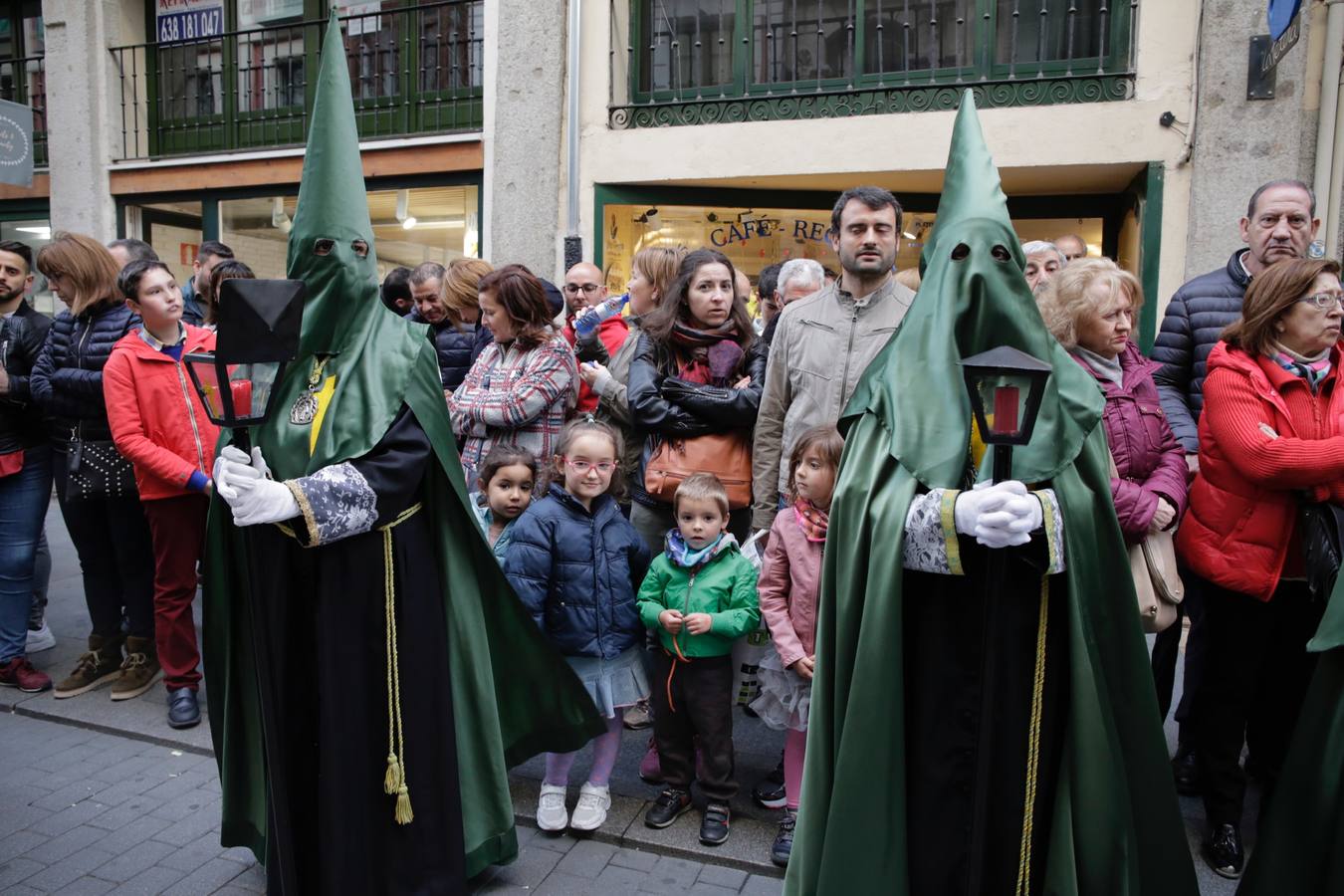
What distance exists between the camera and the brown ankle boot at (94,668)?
17.2 ft

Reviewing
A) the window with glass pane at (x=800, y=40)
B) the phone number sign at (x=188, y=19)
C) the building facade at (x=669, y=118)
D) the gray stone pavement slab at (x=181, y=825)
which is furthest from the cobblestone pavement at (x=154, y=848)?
the phone number sign at (x=188, y=19)

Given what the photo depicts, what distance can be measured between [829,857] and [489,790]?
1.29 meters

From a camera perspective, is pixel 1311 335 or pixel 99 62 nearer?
pixel 1311 335

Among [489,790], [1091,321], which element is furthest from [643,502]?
[1091,321]

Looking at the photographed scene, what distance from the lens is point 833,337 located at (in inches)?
158

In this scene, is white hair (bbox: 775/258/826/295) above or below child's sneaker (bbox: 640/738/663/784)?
above

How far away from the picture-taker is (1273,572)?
3432mm

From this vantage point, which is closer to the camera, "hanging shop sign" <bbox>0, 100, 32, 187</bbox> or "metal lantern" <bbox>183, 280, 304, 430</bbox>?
"metal lantern" <bbox>183, 280, 304, 430</bbox>

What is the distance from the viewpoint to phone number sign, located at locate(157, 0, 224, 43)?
37.7 ft

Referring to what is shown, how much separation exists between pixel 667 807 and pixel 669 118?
265 inches

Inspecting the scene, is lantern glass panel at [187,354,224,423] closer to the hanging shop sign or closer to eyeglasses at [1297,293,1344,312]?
eyeglasses at [1297,293,1344,312]

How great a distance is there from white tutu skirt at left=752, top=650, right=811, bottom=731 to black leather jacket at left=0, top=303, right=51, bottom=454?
405 cm

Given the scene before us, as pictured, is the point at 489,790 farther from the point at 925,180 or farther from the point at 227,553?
the point at 925,180

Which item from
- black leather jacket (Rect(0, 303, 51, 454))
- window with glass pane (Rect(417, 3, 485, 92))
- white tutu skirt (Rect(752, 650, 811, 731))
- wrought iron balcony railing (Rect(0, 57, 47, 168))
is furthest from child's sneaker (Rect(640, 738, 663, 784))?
wrought iron balcony railing (Rect(0, 57, 47, 168))
